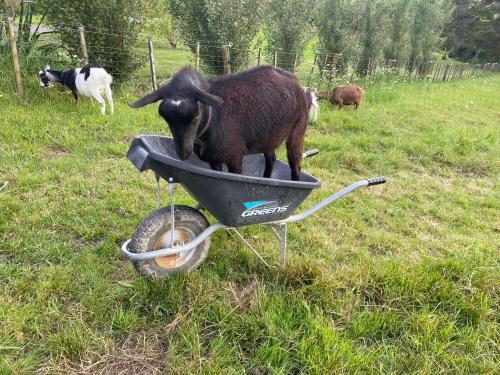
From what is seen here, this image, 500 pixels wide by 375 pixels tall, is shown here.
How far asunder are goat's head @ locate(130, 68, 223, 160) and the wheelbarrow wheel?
44 cm

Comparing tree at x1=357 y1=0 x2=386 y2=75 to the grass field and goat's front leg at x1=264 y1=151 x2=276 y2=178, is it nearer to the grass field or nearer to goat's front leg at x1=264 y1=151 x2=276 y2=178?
the grass field

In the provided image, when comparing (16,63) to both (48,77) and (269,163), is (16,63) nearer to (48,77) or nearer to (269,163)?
(48,77)

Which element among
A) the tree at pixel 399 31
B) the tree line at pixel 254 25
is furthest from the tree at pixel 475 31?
the tree at pixel 399 31

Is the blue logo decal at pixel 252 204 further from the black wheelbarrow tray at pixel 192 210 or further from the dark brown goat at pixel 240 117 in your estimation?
the dark brown goat at pixel 240 117

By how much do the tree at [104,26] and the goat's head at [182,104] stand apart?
22.0 feet

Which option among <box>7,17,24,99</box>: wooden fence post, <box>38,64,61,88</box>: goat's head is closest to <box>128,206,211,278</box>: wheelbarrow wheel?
<box>7,17,24,99</box>: wooden fence post

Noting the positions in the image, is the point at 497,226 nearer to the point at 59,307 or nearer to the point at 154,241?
the point at 154,241

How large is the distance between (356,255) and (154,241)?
6.03 feet

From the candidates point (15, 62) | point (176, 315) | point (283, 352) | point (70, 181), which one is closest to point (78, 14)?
point (15, 62)

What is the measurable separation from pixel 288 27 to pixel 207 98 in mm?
11627

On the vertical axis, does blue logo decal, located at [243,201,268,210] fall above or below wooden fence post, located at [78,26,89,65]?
below

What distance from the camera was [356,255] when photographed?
3238mm

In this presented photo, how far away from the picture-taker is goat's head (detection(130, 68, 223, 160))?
→ 2.17 m

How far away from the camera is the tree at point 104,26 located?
7.59m
